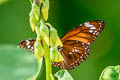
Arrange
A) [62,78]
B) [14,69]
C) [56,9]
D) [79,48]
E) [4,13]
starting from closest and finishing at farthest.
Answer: [14,69] < [62,78] < [79,48] < [4,13] < [56,9]

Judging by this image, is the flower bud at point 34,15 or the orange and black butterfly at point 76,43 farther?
the orange and black butterfly at point 76,43

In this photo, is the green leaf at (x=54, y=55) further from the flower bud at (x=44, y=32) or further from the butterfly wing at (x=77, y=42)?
the butterfly wing at (x=77, y=42)

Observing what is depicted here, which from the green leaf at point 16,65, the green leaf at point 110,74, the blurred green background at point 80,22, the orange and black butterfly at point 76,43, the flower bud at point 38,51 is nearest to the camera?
the green leaf at point 16,65

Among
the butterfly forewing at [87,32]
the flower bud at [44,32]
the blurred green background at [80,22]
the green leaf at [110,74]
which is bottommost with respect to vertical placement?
the green leaf at [110,74]

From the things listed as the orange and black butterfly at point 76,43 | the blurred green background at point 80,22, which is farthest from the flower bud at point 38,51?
the blurred green background at point 80,22

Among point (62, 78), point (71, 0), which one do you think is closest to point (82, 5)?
point (71, 0)

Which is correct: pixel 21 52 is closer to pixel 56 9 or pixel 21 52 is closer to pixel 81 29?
pixel 81 29
